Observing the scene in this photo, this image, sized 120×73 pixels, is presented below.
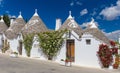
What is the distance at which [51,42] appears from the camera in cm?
3091

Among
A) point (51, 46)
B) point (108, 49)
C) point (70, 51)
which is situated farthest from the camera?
point (51, 46)

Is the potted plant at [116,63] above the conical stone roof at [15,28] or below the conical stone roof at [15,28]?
below

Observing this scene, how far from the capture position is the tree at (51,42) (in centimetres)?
2983

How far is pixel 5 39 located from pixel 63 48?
18.1m

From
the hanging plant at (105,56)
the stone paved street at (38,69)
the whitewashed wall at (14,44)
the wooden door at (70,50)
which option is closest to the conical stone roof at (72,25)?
the wooden door at (70,50)

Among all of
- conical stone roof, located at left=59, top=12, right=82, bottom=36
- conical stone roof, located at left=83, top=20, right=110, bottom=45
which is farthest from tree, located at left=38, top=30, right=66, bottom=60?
conical stone roof, located at left=83, top=20, right=110, bottom=45

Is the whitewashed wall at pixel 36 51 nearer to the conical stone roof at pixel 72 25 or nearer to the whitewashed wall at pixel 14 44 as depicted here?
the conical stone roof at pixel 72 25

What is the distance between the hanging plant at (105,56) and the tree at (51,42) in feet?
20.5

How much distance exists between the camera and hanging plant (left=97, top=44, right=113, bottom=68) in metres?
24.3

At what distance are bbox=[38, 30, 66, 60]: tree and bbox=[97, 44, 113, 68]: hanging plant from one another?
626cm

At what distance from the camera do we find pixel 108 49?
24562 mm

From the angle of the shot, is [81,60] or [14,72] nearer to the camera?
[14,72]

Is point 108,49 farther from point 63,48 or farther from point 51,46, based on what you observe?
point 51,46

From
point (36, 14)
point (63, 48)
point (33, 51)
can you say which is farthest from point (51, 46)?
point (36, 14)
